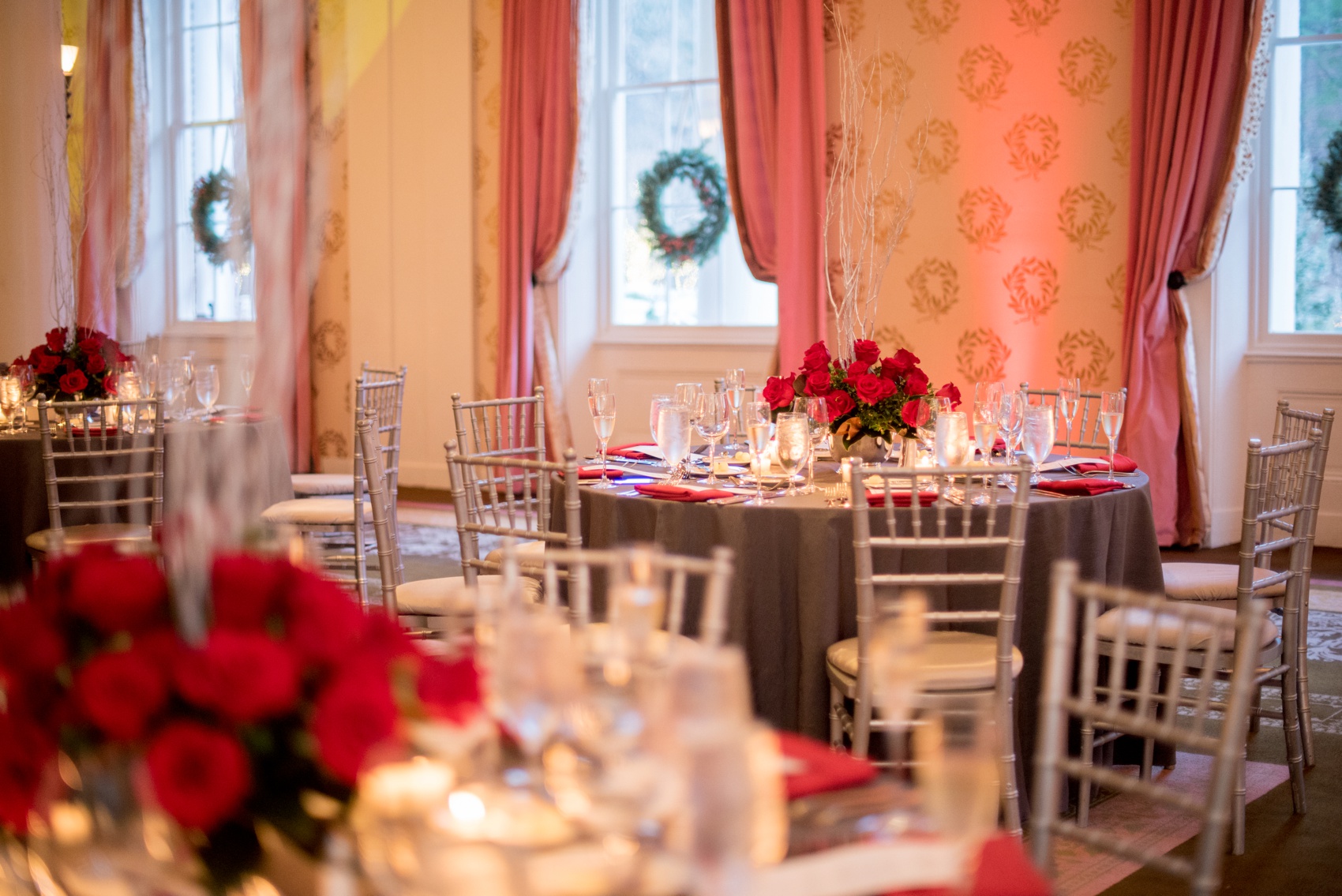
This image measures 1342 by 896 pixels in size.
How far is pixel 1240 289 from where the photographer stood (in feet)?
19.8

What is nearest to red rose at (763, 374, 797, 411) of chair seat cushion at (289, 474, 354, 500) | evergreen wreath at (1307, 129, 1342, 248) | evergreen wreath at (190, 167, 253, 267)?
chair seat cushion at (289, 474, 354, 500)

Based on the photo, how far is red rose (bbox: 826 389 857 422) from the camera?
3.36 metres

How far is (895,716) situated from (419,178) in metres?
7.32

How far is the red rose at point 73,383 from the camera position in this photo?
4.68 meters

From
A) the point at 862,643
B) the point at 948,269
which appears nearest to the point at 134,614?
the point at 862,643

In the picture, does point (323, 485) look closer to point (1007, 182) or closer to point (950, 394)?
point (950, 394)

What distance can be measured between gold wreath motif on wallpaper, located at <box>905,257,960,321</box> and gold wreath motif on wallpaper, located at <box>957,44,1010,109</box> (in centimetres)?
78

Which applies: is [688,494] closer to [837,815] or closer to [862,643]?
[862,643]

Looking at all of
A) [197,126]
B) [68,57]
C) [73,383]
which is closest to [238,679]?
[73,383]

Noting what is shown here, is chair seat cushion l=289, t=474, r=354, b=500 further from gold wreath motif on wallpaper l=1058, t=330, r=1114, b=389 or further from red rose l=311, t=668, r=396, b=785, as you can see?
red rose l=311, t=668, r=396, b=785

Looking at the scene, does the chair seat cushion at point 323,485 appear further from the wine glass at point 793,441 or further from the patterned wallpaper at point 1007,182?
the patterned wallpaper at point 1007,182

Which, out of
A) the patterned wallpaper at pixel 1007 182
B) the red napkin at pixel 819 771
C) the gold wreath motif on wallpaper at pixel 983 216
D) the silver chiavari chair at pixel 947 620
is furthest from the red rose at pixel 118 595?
the gold wreath motif on wallpaper at pixel 983 216

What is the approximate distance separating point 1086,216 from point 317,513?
12.2 feet

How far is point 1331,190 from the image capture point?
5.92 m
